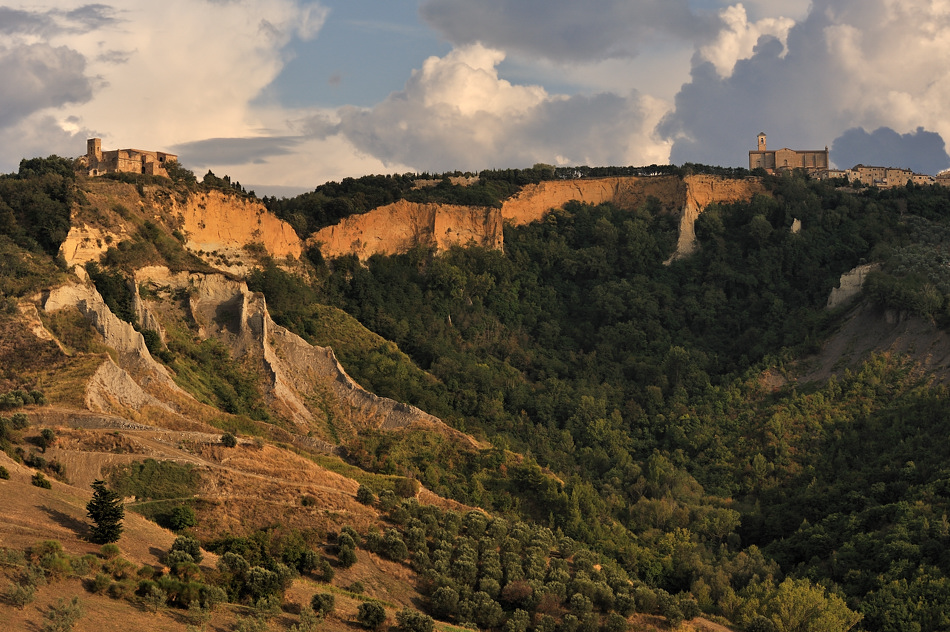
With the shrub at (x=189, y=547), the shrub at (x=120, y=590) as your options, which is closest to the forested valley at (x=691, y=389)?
the shrub at (x=189, y=547)

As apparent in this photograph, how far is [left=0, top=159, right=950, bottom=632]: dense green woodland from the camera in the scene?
118 feet

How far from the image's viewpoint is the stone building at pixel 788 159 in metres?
78.6

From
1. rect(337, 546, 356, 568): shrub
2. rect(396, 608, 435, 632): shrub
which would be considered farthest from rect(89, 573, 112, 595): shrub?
rect(337, 546, 356, 568): shrub

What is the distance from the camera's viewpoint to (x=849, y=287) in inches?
2276

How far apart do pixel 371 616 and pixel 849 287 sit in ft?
129

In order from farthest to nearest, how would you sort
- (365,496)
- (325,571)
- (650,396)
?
(650,396), (365,496), (325,571)

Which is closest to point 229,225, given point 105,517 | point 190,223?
point 190,223

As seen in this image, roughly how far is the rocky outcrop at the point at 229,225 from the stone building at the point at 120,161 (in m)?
2.28

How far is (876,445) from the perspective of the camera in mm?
45688

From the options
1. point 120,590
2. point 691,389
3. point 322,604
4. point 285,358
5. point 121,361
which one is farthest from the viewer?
point 691,389

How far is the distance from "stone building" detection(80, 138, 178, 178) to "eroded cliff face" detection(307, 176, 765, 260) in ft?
27.5

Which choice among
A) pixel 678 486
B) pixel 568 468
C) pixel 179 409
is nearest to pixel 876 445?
pixel 678 486

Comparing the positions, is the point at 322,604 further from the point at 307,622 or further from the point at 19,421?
→ the point at 19,421

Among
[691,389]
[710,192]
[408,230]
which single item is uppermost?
[710,192]
